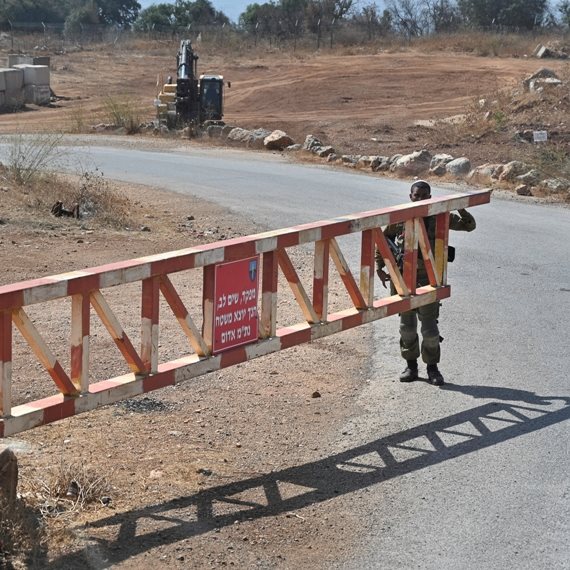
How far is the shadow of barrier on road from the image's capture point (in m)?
5.84

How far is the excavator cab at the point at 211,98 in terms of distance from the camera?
3656 cm

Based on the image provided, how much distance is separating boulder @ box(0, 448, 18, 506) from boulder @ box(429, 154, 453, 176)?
1986cm

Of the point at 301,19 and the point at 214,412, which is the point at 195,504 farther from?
the point at 301,19

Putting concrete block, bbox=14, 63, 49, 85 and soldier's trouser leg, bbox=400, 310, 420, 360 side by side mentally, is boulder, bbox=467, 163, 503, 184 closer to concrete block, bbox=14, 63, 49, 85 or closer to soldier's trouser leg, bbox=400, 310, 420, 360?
soldier's trouser leg, bbox=400, 310, 420, 360

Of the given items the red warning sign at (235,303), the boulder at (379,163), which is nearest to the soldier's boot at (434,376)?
the red warning sign at (235,303)

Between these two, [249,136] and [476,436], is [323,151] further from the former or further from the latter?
[476,436]

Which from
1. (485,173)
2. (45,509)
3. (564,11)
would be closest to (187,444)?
(45,509)

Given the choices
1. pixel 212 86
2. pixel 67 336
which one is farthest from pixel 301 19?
pixel 67 336

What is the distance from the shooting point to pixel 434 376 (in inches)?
348

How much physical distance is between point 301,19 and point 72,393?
75.4 metres

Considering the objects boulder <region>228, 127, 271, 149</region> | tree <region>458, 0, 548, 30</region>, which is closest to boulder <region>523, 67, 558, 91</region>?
boulder <region>228, 127, 271, 149</region>

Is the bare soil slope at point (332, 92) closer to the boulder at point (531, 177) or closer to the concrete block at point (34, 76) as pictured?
the concrete block at point (34, 76)

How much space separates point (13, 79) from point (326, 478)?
42976mm

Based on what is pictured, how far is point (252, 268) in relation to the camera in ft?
23.5
